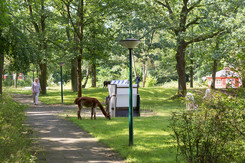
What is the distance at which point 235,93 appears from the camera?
602 centimetres

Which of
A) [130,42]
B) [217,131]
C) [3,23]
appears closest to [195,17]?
[3,23]

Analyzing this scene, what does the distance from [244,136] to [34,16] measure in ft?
75.4

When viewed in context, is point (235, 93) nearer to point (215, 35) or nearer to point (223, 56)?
point (223, 56)

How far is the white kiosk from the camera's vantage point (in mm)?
16562

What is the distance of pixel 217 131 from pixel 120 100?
446 inches

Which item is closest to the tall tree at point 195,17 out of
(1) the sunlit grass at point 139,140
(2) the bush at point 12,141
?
(1) the sunlit grass at point 139,140

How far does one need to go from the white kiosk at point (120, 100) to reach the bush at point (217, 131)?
10.7m

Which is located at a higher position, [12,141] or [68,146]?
[12,141]

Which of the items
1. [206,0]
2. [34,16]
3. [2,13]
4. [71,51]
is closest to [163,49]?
[206,0]

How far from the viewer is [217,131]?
559 centimetres

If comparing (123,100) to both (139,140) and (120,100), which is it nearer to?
(120,100)

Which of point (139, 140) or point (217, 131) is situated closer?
point (217, 131)

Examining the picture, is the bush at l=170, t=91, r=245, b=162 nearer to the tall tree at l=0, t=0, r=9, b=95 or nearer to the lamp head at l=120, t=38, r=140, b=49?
the lamp head at l=120, t=38, r=140, b=49

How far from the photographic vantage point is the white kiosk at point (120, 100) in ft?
54.3
